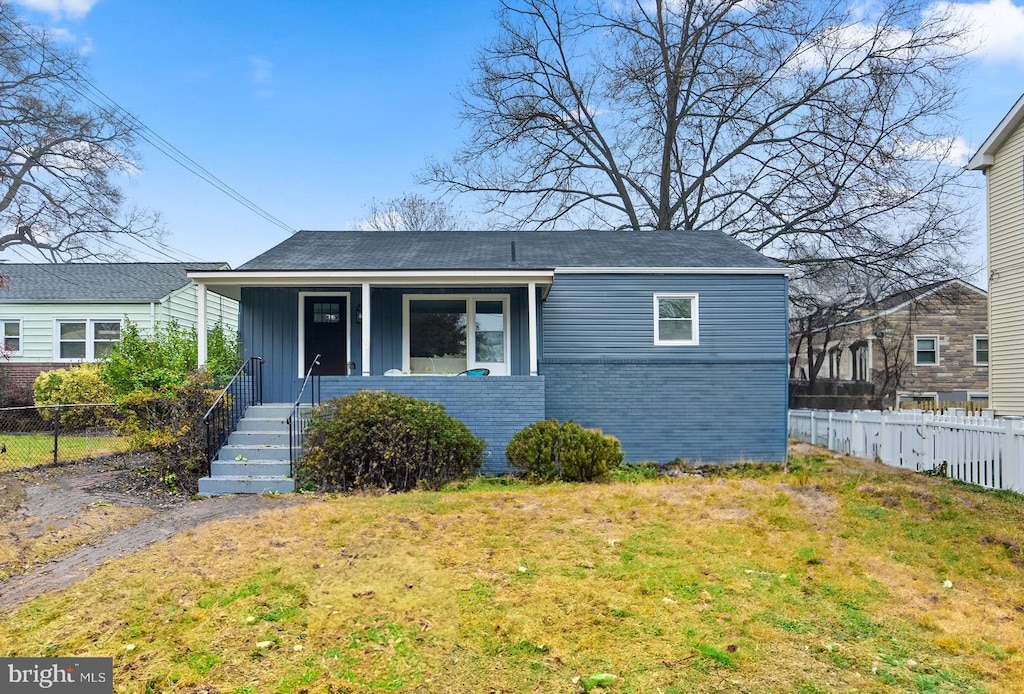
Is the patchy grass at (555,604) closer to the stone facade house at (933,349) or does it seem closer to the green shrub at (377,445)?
the green shrub at (377,445)

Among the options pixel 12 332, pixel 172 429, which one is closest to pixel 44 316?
pixel 12 332

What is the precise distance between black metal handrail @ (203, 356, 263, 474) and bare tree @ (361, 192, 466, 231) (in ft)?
66.9

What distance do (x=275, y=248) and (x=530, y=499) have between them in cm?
834

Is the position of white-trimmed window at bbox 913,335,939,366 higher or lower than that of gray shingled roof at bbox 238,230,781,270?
lower

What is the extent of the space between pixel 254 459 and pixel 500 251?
6.75 meters

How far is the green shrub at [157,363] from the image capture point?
32.3 feet

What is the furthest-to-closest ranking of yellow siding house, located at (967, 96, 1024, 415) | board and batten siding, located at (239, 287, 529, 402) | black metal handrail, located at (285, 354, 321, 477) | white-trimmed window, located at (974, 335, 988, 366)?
white-trimmed window, located at (974, 335, 988, 366) → yellow siding house, located at (967, 96, 1024, 415) → board and batten siding, located at (239, 287, 529, 402) → black metal handrail, located at (285, 354, 321, 477)

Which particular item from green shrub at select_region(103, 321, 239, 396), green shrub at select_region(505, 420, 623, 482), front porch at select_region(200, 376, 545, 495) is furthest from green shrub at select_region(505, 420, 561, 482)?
green shrub at select_region(103, 321, 239, 396)

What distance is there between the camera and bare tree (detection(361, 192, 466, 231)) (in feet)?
108

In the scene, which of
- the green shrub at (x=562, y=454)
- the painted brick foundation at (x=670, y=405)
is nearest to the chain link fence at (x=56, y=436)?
the green shrub at (x=562, y=454)

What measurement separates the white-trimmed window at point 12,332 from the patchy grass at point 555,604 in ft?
53.6

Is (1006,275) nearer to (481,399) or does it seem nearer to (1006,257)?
(1006,257)

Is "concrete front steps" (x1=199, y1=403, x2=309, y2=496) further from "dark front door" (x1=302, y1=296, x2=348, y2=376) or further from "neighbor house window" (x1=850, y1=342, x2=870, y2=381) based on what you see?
"neighbor house window" (x1=850, y1=342, x2=870, y2=381)

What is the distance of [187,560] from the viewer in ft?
19.5
